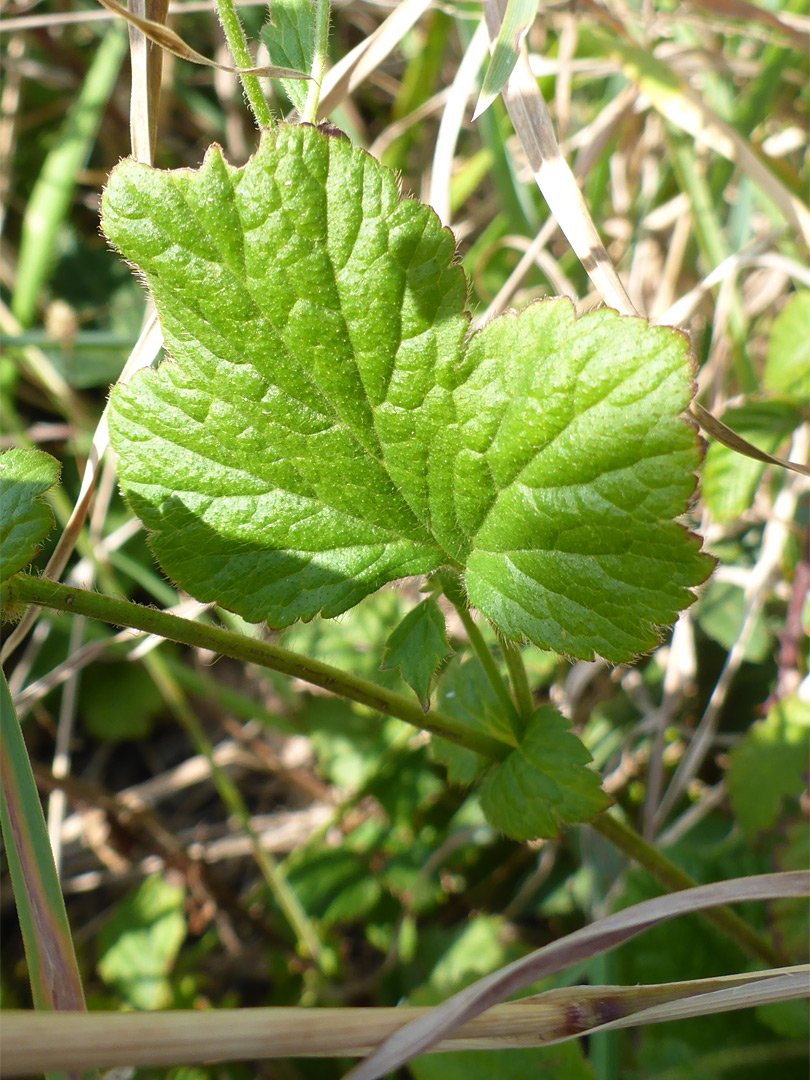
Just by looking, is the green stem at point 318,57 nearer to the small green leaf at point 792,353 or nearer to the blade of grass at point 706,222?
the small green leaf at point 792,353

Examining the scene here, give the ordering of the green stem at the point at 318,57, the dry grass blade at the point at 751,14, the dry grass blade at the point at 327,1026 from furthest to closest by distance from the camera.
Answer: the dry grass blade at the point at 751,14, the green stem at the point at 318,57, the dry grass blade at the point at 327,1026

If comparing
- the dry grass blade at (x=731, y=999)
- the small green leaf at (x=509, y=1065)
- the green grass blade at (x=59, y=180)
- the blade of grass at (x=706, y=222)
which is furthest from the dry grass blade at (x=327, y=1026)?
the green grass blade at (x=59, y=180)

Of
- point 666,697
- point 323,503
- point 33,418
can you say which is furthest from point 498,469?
point 33,418

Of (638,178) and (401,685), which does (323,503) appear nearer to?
(401,685)

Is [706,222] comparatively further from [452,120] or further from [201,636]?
[201,636]

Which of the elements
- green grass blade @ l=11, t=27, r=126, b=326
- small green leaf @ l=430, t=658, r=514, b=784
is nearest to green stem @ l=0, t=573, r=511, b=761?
small green leaf @ l=430, t=658, r=514, b=784

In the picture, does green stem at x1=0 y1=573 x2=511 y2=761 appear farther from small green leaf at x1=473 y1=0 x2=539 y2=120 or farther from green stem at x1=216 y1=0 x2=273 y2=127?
small green leaf at x1=473 y1=0 x2=539 y2=120
